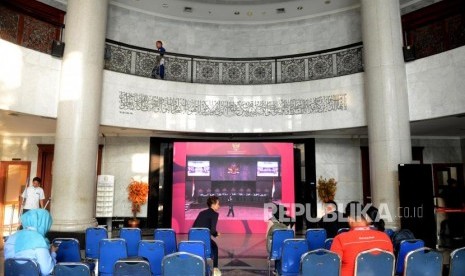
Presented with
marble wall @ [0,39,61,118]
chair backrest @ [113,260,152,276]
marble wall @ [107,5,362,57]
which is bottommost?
chair backrest @ [113,260,152,276]

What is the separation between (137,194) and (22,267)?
25.4ft

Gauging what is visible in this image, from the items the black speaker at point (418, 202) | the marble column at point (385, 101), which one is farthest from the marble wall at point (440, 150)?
the black speaker at point (418, 202)

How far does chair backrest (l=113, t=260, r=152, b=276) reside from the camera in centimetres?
319

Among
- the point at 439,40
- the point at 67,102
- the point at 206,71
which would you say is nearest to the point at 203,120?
the point at 206,71

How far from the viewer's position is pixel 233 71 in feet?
36.3

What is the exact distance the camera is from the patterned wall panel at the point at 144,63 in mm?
10023

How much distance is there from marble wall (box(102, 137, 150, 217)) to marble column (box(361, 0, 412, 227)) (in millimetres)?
7146

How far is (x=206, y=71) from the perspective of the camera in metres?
11.0

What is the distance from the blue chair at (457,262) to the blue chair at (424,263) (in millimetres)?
136

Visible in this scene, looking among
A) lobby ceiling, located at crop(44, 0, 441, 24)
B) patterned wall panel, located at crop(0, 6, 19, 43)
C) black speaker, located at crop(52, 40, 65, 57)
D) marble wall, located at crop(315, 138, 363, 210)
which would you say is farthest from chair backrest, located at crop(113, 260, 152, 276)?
lobby ceiling, located at crop(44, 0, 441, 24)

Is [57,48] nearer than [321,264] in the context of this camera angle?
No

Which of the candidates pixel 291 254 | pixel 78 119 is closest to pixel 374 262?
pixel 291 254

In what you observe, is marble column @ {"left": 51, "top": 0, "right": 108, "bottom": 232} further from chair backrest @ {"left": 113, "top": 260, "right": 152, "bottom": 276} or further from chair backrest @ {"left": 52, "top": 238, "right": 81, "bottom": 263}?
chair backrest @ {"left": 113, "top": 260, "right": 152, "bottom": 276}

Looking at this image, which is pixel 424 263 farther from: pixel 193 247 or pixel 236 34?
pixel 236 34
